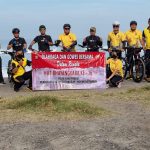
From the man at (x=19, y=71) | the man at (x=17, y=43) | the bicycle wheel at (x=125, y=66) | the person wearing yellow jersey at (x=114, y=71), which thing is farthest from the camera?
the bicycle wheel at (x=125, y=66)

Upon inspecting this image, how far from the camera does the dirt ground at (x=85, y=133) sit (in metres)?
7.46

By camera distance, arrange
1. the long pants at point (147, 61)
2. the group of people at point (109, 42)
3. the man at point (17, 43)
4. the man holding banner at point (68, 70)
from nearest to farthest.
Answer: the man holding banner at point (68, 70)
the group of people at point (109, 42)
the man at point (17, 43)
the long pants at point (147, 61)

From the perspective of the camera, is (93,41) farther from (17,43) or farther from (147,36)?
(17,43)

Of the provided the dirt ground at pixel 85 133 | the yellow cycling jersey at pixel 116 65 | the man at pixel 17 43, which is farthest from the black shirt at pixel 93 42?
the dirt ground at pixel 85 133

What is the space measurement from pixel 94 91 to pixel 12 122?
17.0 ft

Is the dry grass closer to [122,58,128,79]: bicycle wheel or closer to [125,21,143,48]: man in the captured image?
[122,58,128,79]: bicycle wheel

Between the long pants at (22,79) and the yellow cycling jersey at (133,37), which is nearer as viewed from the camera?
the long pants at (22,79)

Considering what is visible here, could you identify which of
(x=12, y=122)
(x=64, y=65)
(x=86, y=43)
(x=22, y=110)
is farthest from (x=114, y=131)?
(x=86, y=43)

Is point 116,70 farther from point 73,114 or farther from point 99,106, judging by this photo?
point 73,114

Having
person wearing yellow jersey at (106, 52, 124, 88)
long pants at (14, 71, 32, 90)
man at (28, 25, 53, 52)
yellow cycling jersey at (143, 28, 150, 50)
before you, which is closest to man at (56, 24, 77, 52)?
man at (28, 25, 53, 52)

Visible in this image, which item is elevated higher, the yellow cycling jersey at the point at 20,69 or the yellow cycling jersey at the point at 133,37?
the yellow cycling jersey at the point at 133,37

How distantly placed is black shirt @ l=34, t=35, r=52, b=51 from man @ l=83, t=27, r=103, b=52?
120 centimetres

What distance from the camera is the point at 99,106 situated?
10898 millimetres

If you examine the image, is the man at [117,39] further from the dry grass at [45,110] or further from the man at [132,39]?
the dry grass at [45,110]
